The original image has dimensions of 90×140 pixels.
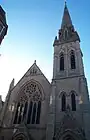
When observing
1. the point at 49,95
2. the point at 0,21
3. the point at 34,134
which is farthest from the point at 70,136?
the point at 0,21

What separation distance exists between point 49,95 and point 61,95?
1761 millimetres

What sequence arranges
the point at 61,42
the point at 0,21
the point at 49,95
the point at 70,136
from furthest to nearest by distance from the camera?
the point at 61,42, the point at 49,95, the point at 70,136, the point at 0,21

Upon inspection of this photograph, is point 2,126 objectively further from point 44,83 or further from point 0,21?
point 0,21

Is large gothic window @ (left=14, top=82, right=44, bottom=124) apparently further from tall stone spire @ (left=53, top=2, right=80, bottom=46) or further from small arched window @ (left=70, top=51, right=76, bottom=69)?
tall stone spire @ (left=53, top=2, right=80, bottom=46)

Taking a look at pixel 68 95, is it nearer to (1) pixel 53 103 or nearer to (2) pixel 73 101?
(2) pixel 73 101

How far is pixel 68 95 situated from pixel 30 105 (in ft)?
19.2

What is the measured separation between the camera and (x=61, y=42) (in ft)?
86.1

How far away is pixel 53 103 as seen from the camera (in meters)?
19.1

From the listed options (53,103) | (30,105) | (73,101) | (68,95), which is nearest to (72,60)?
(68,95)

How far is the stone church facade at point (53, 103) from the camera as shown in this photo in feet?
55.2

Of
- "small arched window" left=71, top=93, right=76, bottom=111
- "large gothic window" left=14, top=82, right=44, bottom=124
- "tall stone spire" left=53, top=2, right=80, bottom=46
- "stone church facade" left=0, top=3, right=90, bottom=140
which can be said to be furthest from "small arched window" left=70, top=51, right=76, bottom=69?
"large gothic window" left=14, top=82, right=44, bottom=124

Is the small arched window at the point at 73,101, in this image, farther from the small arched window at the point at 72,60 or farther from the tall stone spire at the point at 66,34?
the tall stone spire at the point at 66,34

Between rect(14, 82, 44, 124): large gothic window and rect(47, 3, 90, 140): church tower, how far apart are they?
7.76ft

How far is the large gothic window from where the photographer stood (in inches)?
775
